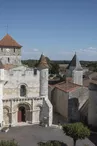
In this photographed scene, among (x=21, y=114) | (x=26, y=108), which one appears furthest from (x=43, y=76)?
(x=21, y=114)

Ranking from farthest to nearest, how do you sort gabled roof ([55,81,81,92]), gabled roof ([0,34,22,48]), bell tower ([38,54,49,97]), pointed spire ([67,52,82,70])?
pointed spire ([67,52,82,70]) → gabled roof ([0,34,22,48]) → gabled roof ([55,81,81,92]) → bell tower ([38,54,49,97])

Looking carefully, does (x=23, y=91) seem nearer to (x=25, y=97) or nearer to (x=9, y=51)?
(x=25, y=97)

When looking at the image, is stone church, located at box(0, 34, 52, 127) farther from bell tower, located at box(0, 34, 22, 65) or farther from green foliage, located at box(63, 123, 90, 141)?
green foliage, located at box(63, 123, 90, 141)

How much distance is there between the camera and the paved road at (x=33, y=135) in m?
29.1

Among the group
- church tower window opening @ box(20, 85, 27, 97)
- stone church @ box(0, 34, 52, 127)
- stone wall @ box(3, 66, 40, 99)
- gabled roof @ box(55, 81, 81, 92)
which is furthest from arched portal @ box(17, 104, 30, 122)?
gabled roof @ box(55, 81, 81, 92)

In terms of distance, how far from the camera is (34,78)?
36031 mm

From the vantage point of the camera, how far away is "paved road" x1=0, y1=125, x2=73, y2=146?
95.4 feet

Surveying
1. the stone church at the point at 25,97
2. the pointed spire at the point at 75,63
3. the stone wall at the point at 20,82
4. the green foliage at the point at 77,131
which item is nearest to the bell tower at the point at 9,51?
the stone church at the point at 25,97

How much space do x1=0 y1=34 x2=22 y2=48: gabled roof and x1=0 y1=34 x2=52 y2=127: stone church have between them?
566 centimetres

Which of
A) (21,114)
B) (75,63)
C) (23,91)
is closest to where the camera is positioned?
(23,91)

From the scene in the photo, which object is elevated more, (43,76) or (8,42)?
(8,42)

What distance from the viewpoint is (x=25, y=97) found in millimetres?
35656

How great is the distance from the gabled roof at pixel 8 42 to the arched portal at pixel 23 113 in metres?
11.0

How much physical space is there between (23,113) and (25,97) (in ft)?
8.92
